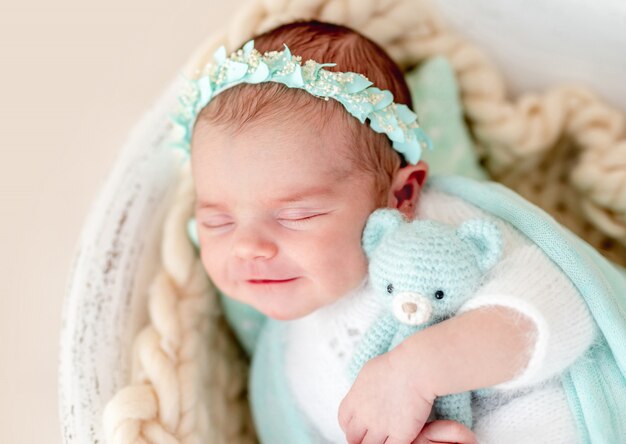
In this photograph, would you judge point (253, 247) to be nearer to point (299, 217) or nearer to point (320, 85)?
point (299, 217)

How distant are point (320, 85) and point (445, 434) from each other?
48 cm

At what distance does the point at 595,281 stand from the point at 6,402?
937 mm

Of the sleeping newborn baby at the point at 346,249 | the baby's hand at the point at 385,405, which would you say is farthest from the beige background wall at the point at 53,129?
the baby's hand at the point at 385,405

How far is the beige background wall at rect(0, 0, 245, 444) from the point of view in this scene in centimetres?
124

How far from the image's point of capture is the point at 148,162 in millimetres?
1276

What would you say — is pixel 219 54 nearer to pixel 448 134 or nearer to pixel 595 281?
pixel 448 134

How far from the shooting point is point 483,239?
0.88 meters

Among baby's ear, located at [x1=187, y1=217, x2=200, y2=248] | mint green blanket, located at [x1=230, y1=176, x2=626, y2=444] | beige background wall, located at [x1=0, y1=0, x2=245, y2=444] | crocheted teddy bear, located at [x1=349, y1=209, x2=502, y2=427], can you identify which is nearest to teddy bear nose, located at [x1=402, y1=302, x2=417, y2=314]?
crocheted teddy bear, located at [x1=349, y1=209, x2=502, y2=427]

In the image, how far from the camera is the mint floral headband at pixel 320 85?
98 cm

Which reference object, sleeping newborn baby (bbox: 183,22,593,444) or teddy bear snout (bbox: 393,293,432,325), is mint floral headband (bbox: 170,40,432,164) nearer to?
sleeping newborn baby (bbox: 183,22,593,444)

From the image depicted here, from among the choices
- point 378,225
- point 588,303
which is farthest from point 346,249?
point 588,303

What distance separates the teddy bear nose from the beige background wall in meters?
0.63

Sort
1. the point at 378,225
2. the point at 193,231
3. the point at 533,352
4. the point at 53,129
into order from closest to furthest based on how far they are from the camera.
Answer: the point at 533,352 < the point at 378,225 < the point at 193,231 < the point at 53,129

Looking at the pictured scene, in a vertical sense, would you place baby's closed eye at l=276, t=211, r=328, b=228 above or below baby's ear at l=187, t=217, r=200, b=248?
above
